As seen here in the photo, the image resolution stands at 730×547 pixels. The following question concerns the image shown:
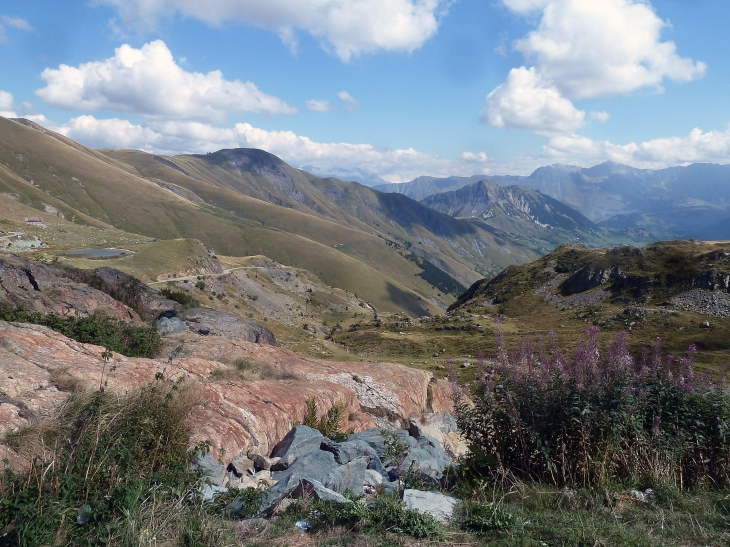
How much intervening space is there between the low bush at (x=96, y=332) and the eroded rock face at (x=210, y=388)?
139 cm

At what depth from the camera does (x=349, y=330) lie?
3789 inches

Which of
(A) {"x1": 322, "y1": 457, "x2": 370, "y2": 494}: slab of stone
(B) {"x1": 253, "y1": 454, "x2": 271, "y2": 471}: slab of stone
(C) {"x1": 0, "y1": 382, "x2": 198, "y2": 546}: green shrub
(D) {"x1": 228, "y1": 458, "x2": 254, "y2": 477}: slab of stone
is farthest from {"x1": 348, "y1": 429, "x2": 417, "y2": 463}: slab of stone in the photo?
(C) {"x1": 0, "y1": 382, "x2": 198, "y2": 546}: green shrub

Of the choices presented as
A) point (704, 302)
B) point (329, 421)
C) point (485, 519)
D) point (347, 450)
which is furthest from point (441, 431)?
point (704, 302)

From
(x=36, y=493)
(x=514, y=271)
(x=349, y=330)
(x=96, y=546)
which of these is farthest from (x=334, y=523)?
(x=514, y=271)

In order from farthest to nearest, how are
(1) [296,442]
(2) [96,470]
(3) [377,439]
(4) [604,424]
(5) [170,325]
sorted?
(5) [170,325] → (3) [377,439] → (1) [296,442] → (4) [604,424] → (2) [96,470]

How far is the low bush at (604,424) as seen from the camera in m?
7.31

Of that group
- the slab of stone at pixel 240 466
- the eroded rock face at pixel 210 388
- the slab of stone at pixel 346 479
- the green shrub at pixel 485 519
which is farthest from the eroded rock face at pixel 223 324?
the green shrub at pixel 485 519

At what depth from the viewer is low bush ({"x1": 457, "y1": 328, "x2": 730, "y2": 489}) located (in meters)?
7.31

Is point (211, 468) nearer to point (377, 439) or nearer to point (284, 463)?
point (284, 463)

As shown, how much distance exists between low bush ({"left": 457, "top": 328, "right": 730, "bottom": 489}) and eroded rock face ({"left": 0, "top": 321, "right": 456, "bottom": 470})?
16.7 feet

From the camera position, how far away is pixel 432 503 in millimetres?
6656

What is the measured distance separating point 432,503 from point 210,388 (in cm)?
649

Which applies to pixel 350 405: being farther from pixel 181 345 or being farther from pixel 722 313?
pixel 722 313

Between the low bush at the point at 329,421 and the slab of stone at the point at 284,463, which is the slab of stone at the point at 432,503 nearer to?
the slab of stone at the point at 284,463
